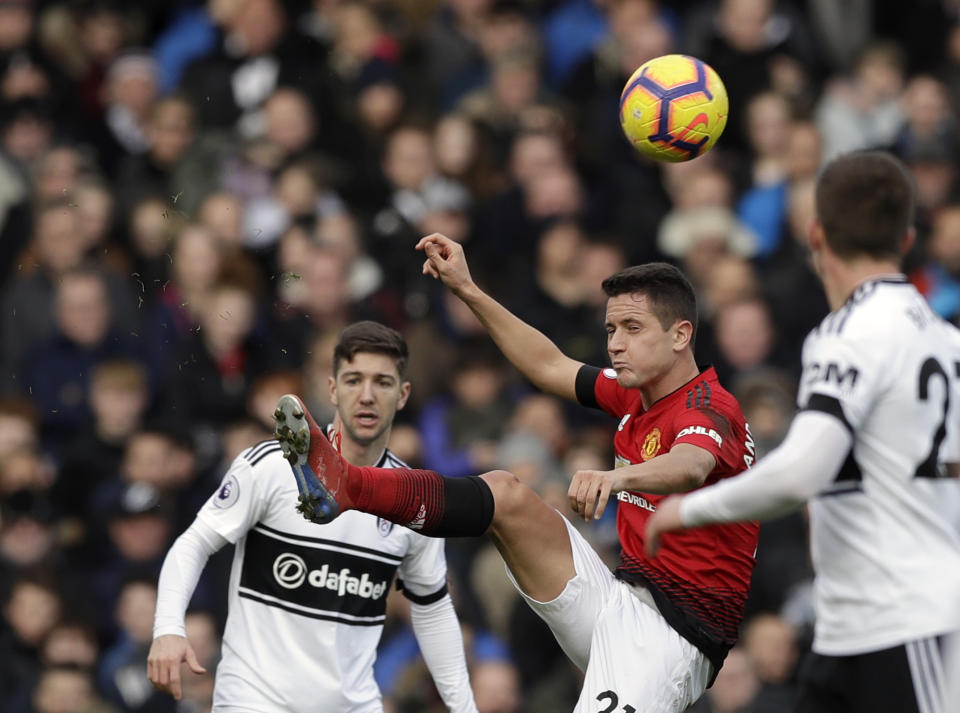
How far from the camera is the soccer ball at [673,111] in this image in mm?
7168

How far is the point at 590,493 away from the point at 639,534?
1.16 meters

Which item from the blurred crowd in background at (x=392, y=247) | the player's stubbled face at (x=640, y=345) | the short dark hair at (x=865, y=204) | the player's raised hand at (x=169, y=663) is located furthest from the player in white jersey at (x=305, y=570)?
the blurred crowd in background at (x=392, y=247)

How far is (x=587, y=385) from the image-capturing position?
7207 millimetres

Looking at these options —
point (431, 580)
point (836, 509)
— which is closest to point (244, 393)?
point (431, 580)

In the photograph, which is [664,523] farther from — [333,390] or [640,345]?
[333,390]

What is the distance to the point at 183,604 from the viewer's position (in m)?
6.45

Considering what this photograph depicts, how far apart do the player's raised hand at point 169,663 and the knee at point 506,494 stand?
128 cm

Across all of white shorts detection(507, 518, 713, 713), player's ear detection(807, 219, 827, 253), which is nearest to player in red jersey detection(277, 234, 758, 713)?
white shorts detection(507, 518, 713, 713)

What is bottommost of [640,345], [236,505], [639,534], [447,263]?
[639,534]

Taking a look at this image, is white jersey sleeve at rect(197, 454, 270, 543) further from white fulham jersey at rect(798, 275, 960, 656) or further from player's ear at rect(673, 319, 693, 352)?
white fulham jersey at rect(798, 275, 960, 656)

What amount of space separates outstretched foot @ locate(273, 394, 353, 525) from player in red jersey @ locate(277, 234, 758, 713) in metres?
0.12

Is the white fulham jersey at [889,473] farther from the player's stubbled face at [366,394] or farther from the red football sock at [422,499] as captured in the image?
the player's stubbled face at [366,394]

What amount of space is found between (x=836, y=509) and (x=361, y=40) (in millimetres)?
9050

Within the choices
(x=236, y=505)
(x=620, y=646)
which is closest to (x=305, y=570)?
(x=236, y=505)
